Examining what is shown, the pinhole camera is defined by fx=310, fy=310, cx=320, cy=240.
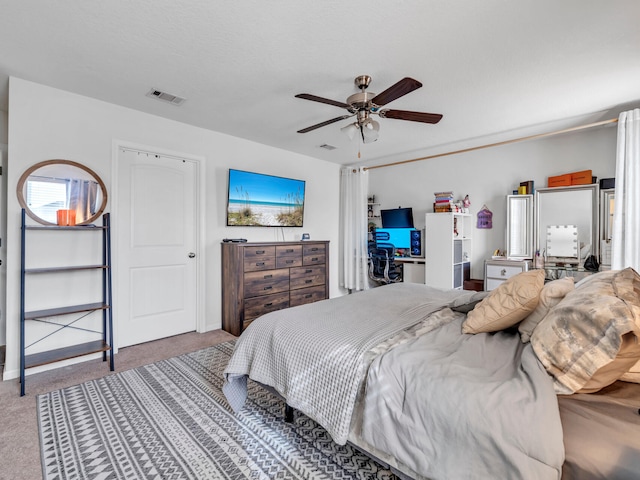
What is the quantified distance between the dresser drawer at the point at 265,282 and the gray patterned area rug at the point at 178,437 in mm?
1355

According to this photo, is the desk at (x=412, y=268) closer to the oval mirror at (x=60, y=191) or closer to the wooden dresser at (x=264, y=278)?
the wooden dresser at (x=264, y=278)

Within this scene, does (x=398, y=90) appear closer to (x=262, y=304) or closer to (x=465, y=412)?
(x=465, y=412)

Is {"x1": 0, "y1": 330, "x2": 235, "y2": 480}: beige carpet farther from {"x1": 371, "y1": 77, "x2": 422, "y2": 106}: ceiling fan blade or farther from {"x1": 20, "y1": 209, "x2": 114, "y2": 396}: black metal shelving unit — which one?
{"x1": 371, "y1": 77, "x2": 422, "y2": 106}: ceiling fan blade

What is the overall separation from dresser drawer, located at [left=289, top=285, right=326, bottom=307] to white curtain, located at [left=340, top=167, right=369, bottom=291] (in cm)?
84

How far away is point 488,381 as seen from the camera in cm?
113

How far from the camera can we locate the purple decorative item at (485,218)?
4410 mm

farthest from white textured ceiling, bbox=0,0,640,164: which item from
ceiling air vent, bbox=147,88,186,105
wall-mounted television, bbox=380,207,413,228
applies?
wall-mounted television, bbox=380,207,413,228

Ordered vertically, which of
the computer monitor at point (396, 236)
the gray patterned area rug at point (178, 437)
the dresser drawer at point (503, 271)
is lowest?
the gray patterned area rug at point (178, 437)

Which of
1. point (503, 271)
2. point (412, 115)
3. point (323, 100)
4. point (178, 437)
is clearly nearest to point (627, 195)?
point (503, 271)

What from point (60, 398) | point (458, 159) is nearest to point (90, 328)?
point (60, 398)

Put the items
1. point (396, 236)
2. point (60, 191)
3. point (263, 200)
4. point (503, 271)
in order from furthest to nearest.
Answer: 1. point (396, 236)
2. point (263, 200)
3. point (503, 271)
4. point (60, 191)

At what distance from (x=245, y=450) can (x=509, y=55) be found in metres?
3.07

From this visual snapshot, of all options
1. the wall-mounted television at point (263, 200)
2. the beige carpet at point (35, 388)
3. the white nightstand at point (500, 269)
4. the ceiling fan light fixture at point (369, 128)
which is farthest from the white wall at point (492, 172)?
the beige carpet at point (35, 388)

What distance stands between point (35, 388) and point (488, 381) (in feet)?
10.3
